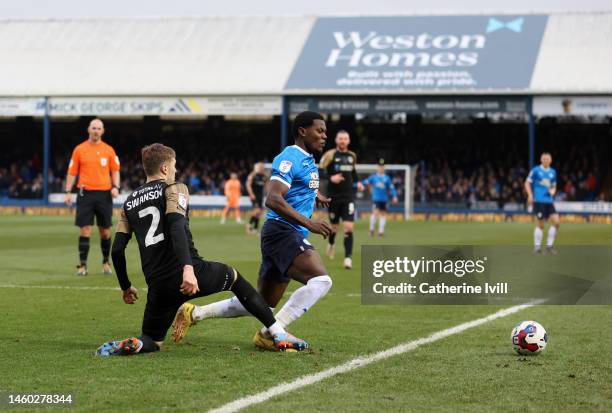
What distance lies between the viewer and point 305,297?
27.1 ft

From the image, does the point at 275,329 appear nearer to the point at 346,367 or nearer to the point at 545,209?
the point at 346,367

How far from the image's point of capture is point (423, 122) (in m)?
48.0

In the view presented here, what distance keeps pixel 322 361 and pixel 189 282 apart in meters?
1.17

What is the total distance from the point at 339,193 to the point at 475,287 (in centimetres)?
582

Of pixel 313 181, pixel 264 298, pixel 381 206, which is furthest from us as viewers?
pixel 381 206

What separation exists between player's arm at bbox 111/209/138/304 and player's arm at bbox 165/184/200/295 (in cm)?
41

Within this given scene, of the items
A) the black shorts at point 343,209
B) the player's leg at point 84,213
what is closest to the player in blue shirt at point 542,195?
the black shorts at point 343,209

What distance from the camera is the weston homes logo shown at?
129 ft

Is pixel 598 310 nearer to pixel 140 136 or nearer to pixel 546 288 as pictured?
pixel 546 288

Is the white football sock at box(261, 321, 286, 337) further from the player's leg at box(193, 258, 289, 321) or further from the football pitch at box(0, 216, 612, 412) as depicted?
the player's leg at box(193, 258, 289, 321)

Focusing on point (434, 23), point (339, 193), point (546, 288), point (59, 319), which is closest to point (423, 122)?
point (434, 23)

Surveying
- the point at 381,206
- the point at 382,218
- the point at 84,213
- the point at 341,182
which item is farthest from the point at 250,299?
the point at 381,206

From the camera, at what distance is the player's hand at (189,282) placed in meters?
7.37

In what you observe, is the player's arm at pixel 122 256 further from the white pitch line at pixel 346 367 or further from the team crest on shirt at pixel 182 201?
the white pitch line at pixel 346 367
